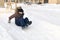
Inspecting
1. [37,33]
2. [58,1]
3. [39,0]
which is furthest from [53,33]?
[39,0]

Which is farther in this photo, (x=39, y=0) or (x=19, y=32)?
(x=39, y=0)

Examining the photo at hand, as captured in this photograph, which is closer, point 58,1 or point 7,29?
point 7,29

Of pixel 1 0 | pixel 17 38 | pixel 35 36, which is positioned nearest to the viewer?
pixel 17 38

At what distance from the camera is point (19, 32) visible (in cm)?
426

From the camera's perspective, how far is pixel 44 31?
4.60 m

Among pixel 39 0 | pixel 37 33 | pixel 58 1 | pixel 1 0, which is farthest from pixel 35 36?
pixel 39 0

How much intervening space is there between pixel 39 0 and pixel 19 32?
1634 cm

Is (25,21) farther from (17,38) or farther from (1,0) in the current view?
(1,0)

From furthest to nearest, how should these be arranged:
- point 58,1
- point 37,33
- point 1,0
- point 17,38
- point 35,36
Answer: point 58,1
point 1,0
point 37,33
point 35,36
point 17,38

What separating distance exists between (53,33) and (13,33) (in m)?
0.99

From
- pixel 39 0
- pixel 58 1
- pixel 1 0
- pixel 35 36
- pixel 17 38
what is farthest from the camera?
pixel 39 0

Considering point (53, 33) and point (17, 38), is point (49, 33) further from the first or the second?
point (17, 38)

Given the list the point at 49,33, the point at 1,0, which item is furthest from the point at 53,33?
the point at 1,0

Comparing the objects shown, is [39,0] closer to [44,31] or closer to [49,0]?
[49,0]
